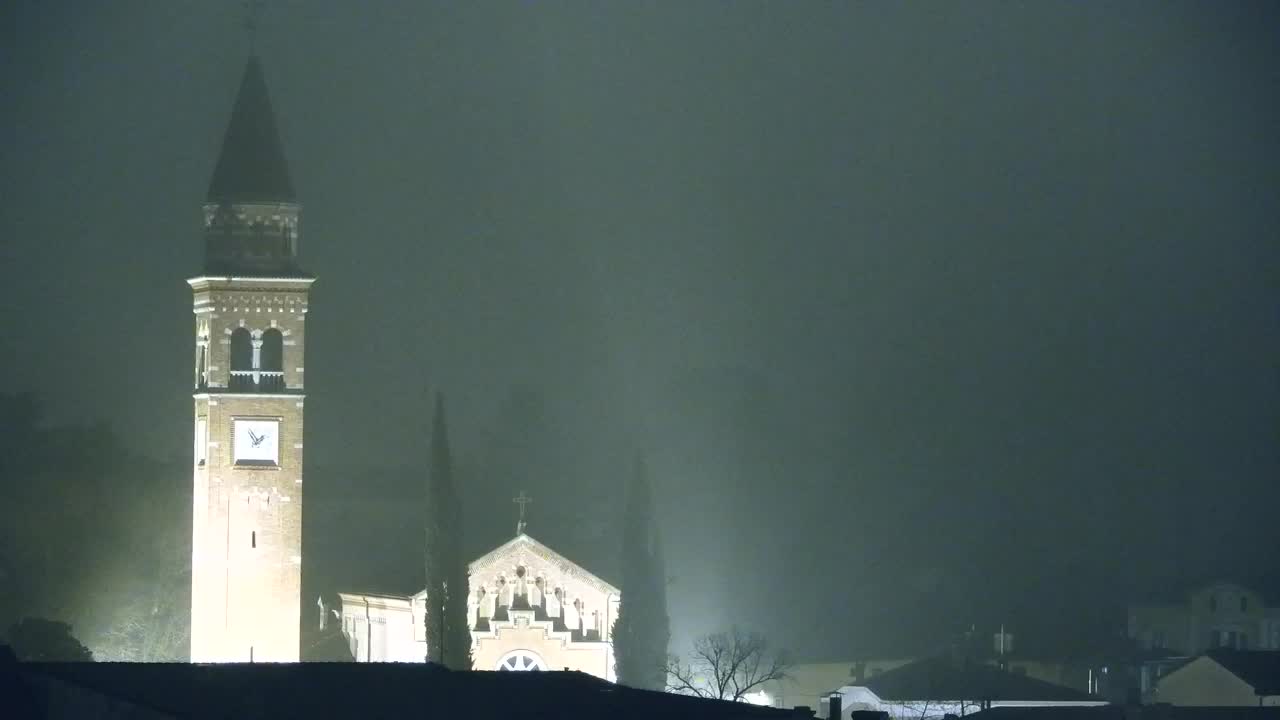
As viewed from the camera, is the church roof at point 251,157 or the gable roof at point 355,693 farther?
the church roof at point 251,157

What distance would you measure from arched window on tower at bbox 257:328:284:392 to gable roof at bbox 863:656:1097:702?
1665cm

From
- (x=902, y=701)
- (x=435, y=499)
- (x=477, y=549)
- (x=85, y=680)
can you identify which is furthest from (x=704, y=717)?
(x=477, y=549)

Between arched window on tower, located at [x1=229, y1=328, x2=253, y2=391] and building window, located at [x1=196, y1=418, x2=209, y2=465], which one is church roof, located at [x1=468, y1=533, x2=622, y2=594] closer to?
building window, located at [x1=196, y1=418, x2=209, y2=465]

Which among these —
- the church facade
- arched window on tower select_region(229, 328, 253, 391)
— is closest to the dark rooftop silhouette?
arched window on tower select_region(229, 328, 253, 391)

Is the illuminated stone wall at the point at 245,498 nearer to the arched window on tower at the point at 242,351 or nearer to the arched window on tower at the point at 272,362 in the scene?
the arched window on tower at the point at 272,362

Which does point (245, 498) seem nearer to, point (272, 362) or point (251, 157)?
point (272, 362)

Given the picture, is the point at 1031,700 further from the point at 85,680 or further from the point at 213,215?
the point at 85,680

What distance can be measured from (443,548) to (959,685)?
1316 centimetres

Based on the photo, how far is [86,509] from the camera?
83750 mm

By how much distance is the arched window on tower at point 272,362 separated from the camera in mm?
74000

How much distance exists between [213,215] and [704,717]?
122 ft

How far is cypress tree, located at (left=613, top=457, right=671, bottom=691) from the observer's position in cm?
7569

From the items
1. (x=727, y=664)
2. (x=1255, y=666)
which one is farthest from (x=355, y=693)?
(x=727, y=664)

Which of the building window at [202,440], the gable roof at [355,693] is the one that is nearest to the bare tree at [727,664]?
the building window at [202,440]
